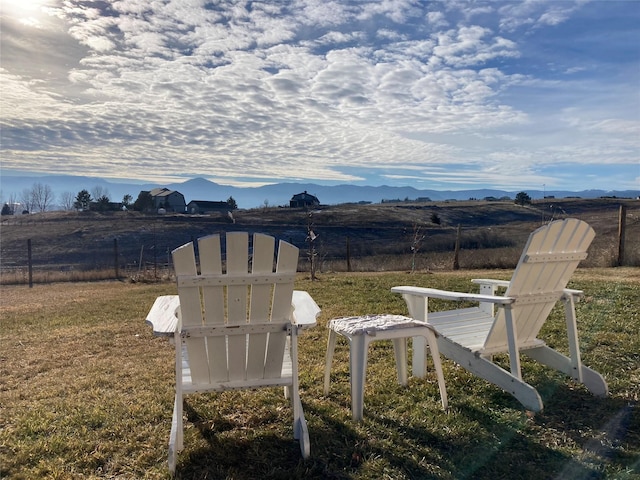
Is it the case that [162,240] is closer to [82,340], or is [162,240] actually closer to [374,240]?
[374,240]

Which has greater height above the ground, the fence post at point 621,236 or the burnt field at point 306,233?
the fence post at point 621,236

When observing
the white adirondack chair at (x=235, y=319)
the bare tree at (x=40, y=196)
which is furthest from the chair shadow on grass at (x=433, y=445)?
the bare tree at (x=40, y=196)

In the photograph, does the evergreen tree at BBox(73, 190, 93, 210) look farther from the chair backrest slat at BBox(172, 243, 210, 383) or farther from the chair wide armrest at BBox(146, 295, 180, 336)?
the chair backrest slat at BBox(172, 243, 210, 383)

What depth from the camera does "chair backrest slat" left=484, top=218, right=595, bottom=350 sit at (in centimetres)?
287

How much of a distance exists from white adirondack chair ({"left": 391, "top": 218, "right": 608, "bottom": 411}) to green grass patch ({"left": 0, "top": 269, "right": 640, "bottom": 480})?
16 centimetres

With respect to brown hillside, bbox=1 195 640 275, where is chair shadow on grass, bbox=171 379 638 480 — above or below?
above

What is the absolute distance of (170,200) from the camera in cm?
5578

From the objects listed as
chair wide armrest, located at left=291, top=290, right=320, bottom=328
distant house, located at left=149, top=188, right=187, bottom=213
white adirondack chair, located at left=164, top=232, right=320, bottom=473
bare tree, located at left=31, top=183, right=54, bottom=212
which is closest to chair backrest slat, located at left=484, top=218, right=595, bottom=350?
chair wide armrest, located at left=291, top=290, right=320, bottom=328

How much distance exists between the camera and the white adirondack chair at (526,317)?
2.84m

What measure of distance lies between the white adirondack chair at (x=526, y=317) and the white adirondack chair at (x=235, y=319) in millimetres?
1165

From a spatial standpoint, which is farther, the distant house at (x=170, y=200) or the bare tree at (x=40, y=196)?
the bare tree at (x=40, y=196)

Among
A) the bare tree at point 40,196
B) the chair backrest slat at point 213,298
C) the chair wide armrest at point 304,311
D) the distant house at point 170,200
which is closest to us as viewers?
the chair backrest slat at point 213,298

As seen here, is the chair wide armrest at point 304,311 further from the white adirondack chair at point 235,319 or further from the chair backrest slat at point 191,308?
the chair backrest slat at point 191,308

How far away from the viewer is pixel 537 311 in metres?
3.11
